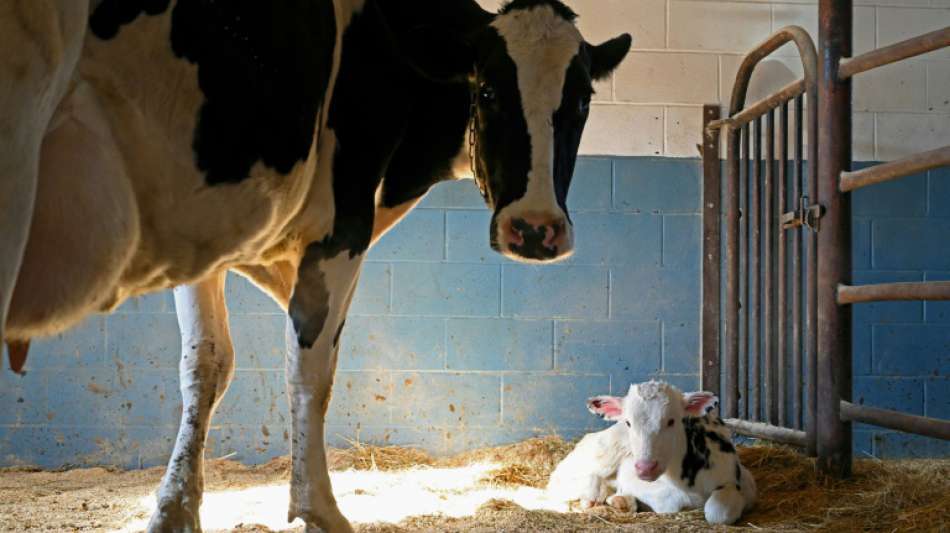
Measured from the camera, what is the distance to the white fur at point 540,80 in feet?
9.81

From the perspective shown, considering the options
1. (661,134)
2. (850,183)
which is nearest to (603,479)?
(850,183)

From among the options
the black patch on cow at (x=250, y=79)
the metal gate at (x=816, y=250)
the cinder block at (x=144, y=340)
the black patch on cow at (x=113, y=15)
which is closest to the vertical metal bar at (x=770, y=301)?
the metal gate at (x=816, y=250)

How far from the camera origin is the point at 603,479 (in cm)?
392

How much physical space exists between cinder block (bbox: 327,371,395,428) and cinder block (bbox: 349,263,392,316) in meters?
0.34

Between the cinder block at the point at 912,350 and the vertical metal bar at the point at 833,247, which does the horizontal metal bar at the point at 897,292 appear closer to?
the vertical metal bar at the point at 833,247

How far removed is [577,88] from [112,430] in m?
3.25

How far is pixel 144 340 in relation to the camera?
5.18 m

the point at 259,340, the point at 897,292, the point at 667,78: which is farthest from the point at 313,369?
the point at 667,78

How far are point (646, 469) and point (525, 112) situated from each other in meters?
1.32

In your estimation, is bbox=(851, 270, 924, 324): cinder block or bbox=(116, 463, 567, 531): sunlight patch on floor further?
bbox=(851, 270, 924, 324): cinder block

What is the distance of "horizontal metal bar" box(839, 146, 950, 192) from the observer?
322 centimetres

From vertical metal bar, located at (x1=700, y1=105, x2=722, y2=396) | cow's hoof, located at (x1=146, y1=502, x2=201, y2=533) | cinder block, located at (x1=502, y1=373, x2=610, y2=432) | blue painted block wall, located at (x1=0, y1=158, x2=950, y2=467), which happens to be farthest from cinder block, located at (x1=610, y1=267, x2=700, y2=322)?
cow's hoof, located at (x1=146, y1=502, x2=201, y2=533)

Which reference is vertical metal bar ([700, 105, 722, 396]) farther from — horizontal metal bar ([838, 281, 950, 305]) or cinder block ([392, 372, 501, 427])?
horizontal metal bar ([838, 281, 950, 305])

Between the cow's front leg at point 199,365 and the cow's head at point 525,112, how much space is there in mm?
913
